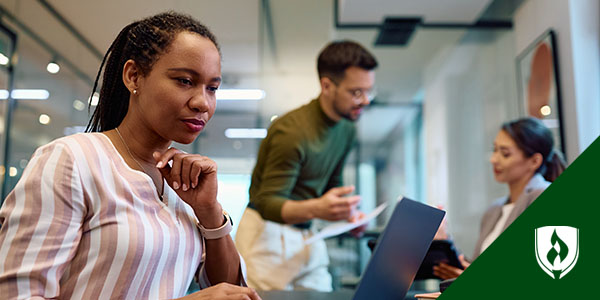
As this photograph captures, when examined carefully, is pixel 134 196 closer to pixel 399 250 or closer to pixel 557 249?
pixel 399 250

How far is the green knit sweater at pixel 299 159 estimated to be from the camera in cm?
206

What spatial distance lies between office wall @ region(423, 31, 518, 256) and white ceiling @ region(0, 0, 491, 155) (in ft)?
0.54

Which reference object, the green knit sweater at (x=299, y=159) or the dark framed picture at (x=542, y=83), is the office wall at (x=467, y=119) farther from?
the green knit sweater at (x=299, y=159)

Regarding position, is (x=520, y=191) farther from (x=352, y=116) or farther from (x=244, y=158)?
(x=244, y=158)

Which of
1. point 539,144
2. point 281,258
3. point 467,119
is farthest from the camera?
point 467,119

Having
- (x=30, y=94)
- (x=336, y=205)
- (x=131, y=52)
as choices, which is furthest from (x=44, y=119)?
(x=131, y=52)

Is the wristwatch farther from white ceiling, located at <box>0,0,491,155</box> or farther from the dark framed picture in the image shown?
the dark framed picture

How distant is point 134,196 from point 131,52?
0.90 feet

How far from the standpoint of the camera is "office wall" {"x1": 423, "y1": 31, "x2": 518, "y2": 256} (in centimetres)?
376

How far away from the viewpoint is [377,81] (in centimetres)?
421

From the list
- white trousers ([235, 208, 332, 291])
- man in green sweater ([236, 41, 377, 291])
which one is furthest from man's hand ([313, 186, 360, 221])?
white trousers ([235, 208, 332, 291])

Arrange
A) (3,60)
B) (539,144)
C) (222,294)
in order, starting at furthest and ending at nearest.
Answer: (3,60), (539,144), (222,294)

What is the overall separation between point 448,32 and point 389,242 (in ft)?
11.3

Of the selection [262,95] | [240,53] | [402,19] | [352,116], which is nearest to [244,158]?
[262,95]
